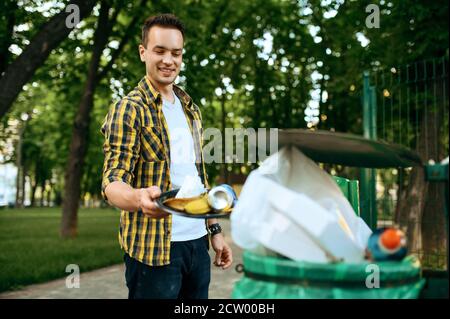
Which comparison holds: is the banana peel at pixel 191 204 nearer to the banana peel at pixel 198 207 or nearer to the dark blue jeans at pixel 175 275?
the banana peel at pixel 198 207

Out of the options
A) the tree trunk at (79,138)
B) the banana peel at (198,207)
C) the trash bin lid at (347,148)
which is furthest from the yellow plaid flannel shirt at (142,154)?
the tree trunk at (79,138)

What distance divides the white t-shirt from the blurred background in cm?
194

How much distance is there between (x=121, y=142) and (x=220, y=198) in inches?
24.6

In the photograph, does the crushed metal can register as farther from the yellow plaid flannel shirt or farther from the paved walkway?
the paved walkway

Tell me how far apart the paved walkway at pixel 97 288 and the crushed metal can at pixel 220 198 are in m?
4.71

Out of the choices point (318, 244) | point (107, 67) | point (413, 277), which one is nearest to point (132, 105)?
point (318, 244)

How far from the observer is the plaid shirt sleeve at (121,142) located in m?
1.99

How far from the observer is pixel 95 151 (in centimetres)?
2356

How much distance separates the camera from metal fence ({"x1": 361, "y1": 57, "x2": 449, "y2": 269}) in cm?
634

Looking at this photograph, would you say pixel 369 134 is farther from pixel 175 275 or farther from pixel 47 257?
pixel 47 257

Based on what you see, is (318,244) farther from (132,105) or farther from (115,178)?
(132,105)

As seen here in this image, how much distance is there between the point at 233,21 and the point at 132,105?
42.6 feet

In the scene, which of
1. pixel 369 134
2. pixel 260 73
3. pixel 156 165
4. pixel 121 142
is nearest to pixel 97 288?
pixel 369 134

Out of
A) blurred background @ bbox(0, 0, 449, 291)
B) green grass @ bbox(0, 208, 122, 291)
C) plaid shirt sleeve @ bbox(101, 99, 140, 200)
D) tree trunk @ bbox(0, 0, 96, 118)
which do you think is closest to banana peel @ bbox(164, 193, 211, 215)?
plaid shirt sleeve @ bbox(101, 99, 140, 200)
